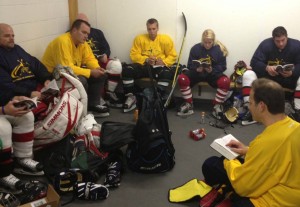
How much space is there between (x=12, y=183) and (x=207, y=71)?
7.70ft

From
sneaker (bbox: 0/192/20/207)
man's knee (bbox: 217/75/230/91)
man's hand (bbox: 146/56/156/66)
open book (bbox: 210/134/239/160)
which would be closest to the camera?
open book (bbox: 210/134/239/160)

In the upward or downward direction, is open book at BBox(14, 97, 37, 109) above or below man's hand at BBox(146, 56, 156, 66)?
above

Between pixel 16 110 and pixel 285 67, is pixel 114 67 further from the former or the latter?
pixel 285 67

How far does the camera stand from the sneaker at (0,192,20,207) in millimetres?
2051

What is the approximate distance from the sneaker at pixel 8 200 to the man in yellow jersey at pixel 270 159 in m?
1.36

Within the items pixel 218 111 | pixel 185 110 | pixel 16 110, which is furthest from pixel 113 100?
pixel 16 110

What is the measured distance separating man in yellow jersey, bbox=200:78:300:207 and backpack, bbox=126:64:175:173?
2.47ft

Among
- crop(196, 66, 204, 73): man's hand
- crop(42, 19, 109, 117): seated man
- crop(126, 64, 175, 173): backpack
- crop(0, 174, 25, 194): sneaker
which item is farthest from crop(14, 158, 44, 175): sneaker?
crop(196, 66, 204, 73): man's hand

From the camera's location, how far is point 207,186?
86.0 inches

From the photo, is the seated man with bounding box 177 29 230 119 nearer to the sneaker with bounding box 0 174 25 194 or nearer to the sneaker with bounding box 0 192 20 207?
the sneaker with bounding box 0 174 25 194

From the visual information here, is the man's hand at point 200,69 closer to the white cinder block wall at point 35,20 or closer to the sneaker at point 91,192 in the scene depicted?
the white cinder block wall at point 35,20

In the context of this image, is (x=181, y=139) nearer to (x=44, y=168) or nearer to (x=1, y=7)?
(x=44, y=168)

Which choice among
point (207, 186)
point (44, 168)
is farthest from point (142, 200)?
point (44, 168)

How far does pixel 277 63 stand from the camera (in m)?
3.59
